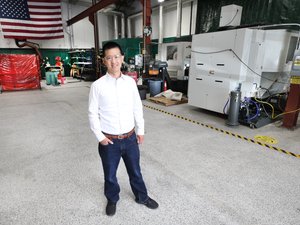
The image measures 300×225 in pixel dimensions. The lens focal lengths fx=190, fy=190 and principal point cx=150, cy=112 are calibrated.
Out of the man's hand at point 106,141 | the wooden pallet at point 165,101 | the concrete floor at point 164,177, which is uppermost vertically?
the man's hand at point 106,141

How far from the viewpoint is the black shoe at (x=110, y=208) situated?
165 centimetres

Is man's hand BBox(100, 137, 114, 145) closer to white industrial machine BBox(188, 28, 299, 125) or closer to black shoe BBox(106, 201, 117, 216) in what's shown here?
black shoe BBox(106, 201, 117, 216)

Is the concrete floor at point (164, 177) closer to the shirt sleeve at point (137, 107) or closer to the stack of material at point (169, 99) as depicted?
the shirt sleeve at point (137, 107)

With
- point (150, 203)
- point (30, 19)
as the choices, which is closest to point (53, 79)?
point (30, 19)

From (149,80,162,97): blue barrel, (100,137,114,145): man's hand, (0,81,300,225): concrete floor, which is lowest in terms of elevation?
(0,81,300,225): concrete floor

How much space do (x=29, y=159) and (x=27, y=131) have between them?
126cm

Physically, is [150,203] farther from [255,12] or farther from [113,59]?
[255,12]

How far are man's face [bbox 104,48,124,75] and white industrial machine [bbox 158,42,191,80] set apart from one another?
5785mm

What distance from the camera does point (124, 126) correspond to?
145 cm

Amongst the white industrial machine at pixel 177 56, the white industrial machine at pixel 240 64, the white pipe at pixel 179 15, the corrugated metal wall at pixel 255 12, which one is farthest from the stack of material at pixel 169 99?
the white pipe at pixel 179 15

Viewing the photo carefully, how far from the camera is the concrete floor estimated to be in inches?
65.5

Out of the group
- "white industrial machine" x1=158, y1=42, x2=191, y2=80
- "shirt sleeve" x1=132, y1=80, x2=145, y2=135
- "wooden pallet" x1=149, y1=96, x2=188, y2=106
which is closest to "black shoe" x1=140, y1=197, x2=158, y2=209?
"shirt sleeve" x1=132, y1=80, x2=145, y2=135

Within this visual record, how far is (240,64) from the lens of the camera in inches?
144

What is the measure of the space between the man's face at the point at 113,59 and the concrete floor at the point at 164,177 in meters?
1.24
